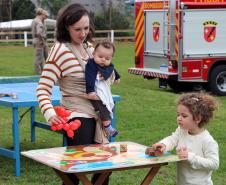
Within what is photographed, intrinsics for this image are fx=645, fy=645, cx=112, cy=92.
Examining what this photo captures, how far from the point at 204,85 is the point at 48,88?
9.93 meters

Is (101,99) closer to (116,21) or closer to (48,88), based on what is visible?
(48,88)

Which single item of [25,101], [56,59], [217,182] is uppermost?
[56,59]

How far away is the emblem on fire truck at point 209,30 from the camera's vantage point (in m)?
13.9

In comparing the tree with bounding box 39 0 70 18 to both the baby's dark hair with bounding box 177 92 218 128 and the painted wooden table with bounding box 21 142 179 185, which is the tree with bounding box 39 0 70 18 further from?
the baby's dark hair with bounding box 177 92 218 128

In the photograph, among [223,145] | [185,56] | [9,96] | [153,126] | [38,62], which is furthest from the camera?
[38,62]

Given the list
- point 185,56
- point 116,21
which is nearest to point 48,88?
point 185,56

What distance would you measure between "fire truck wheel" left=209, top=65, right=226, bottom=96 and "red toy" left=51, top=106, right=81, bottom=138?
9.53 m

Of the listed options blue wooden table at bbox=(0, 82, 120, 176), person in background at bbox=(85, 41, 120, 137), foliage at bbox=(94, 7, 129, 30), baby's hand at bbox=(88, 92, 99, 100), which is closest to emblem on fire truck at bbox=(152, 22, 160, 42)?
blue wooden table at bbox=(0, 82, 120, 176)

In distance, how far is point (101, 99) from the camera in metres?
4.89

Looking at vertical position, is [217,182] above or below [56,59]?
below

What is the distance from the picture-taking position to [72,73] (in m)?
4.81

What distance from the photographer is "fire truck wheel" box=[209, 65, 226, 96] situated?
46.0 feet

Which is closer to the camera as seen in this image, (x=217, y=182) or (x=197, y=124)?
(x=197, y=124)

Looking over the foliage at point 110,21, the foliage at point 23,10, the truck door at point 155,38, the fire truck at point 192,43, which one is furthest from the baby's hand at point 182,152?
the foliage at point 23,10
